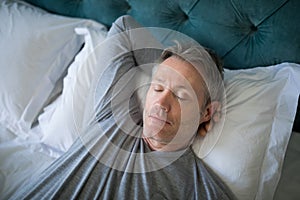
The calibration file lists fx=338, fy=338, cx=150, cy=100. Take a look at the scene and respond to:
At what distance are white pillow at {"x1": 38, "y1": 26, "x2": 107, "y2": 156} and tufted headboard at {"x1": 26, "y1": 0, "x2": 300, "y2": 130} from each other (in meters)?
0.26

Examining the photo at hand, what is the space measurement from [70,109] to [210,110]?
1.58 feet

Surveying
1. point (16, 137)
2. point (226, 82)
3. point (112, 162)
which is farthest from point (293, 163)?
point (16, 137)

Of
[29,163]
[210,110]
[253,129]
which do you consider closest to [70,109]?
[29,163]

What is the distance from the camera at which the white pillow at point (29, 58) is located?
1.27 meters

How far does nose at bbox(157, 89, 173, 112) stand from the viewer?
927 mm

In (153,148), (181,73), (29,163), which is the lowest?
(29,163)

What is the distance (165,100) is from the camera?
3.06 ft

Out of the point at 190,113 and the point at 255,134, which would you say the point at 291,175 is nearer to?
the point at 255,134

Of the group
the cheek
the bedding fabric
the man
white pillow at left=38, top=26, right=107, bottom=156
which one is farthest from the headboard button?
white pillow at left=38, top=26, right=107, bottom=156

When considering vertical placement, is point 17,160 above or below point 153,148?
below

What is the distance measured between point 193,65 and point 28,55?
2.32ft

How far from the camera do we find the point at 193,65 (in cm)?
95

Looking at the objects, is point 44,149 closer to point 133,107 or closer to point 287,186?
point 133,107

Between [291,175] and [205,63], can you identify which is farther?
[291,175]
